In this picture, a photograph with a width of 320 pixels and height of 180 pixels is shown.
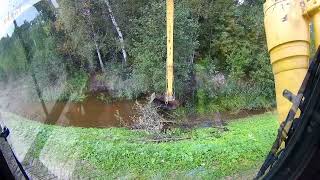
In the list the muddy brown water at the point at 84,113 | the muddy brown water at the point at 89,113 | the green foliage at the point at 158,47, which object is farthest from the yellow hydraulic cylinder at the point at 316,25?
the muddy brown water at the point at 84,113

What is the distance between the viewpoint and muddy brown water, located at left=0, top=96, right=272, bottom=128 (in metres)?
1.26

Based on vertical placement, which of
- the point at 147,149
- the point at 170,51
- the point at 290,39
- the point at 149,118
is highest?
the point at 290,39

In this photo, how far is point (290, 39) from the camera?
777 millimetres

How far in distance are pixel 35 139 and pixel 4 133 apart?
0.90 ft

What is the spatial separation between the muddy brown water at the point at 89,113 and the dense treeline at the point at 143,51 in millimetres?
36

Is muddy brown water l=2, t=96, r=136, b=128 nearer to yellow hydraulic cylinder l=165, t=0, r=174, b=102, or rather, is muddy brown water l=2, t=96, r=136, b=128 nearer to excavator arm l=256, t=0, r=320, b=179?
yellow hydraulic cylinder l=165, t=0, r=174, b=102

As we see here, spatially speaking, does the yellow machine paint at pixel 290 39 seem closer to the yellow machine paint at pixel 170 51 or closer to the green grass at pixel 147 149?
the green grass at pixel 147 149

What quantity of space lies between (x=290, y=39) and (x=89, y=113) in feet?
3.31

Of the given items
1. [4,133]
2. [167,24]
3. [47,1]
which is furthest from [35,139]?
[167,24]

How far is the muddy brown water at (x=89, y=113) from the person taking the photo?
1256 millimetres

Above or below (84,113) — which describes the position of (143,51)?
above

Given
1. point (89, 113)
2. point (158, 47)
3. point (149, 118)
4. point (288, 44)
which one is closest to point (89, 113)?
point (89, 113)

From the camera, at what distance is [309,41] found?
76 cm

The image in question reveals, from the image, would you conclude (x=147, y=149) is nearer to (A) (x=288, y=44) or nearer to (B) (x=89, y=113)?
(B) (x=89, y=113)
